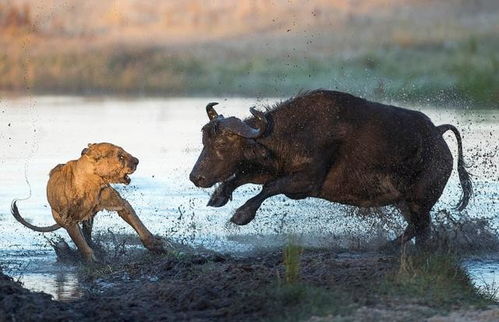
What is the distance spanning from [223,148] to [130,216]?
43.0 inches

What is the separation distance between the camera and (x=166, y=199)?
66.5 ft

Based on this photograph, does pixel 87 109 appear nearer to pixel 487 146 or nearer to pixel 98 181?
pixel 487 146

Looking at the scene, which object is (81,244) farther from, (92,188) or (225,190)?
(225,190)

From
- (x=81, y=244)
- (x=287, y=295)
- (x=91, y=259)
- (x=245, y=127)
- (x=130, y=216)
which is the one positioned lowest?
(x=287, y=295)

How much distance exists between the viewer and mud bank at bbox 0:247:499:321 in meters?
11.0

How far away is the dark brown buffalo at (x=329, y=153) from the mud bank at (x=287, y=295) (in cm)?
166

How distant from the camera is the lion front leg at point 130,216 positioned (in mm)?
14320

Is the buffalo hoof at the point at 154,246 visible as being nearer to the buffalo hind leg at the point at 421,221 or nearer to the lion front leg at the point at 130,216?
the lion front leg at the point at 130,216

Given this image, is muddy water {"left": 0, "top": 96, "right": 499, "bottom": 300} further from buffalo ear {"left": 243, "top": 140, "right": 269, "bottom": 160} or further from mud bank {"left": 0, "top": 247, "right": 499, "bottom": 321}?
buffalo ear {"left": 243, "top": 140, "right": 269, "bottom": 160}

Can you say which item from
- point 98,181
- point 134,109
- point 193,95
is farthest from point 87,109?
point 98,181

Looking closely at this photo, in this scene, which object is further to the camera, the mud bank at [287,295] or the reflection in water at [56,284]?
the reflection in water at [56,284]

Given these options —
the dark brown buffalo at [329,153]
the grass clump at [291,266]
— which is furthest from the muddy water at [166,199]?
the grass clump at [291,266]

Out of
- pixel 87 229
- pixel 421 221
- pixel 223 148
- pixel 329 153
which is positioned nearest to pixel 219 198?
pixel 223 148

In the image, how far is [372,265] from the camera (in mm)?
12359
